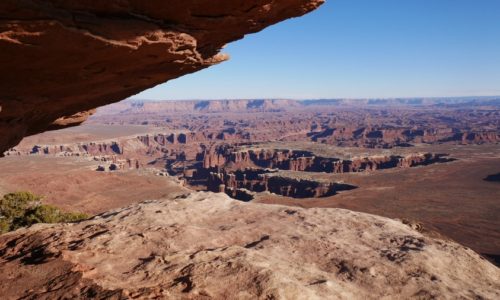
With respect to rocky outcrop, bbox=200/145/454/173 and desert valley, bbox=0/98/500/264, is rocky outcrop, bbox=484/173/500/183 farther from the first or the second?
rocky outcrop, bbox=200/145/454/173

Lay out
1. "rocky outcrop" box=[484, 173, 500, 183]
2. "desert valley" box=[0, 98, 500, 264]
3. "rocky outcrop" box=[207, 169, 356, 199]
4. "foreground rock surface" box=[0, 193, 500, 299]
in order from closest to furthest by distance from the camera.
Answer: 1. "foreground rock surface" box=[0, 193, 500, 299]
2. "desert valley" box=[0, 98, 500, 264]
3. "rocky outcrop" box=[207, 169, 356, 199]
4. "rocky outcrop" box=[484, 173, 500, 183]

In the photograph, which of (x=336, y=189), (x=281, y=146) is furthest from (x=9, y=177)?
(x=281, y=146)

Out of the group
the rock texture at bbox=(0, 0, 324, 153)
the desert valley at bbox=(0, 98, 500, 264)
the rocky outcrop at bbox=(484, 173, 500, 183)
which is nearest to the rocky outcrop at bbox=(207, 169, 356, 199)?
the desert valley at bbox=(0, 98, 500, 264)

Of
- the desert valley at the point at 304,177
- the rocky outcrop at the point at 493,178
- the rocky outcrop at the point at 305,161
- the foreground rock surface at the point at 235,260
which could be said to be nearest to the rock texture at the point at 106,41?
the foreground rock surface at the point at 235,260

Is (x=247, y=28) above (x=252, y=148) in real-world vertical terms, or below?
above

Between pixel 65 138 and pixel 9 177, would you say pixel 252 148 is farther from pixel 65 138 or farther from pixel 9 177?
pixel 65 138

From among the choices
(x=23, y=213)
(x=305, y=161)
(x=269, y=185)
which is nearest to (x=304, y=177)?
(x=269, y=185)

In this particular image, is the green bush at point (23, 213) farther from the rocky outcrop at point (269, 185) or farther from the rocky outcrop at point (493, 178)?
the rocky outcrop at point (493, 178)
